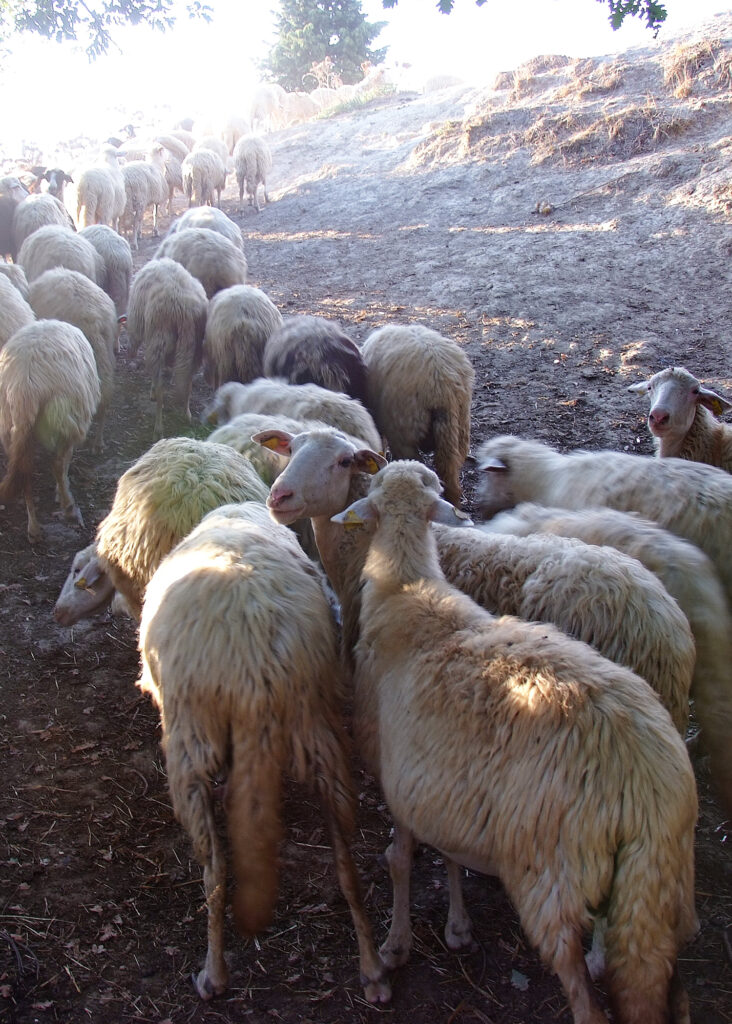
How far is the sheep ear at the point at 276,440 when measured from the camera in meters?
4.27

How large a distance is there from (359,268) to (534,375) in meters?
4.75

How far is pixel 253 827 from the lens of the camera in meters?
2.68

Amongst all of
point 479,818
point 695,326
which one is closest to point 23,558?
point 479,818

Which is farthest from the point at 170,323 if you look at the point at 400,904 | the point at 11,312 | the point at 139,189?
the point at 139,189

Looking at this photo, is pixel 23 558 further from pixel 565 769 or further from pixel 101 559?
pixel 565 769

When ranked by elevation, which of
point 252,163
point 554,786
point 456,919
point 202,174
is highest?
point 252,163

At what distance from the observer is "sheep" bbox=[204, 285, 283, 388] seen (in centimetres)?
698

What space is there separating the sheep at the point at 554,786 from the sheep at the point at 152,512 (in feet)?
5.25

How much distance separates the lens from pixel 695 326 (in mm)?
8453

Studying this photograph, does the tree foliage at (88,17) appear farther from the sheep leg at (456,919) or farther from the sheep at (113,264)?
the sheep leg at (456,919)

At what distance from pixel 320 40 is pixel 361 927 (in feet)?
108

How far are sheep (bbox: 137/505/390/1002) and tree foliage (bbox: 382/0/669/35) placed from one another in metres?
4.12

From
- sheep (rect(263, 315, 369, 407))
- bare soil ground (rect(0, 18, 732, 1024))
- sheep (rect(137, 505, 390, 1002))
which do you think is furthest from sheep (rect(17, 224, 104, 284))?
sheep (rect(137, 505, 390, 1002))

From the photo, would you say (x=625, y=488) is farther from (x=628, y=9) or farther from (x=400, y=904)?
(x=628, y=9)
